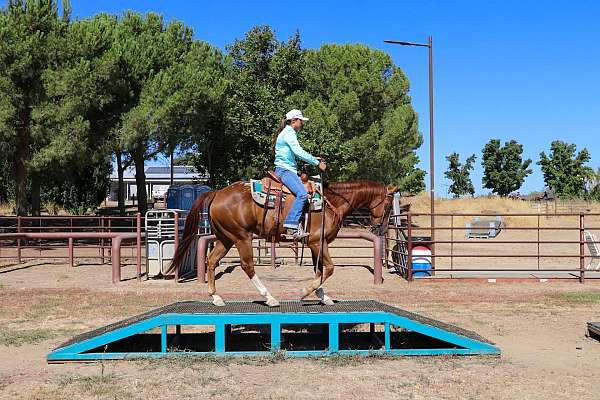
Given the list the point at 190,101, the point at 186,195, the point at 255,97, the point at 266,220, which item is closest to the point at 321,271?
the point at 266,220

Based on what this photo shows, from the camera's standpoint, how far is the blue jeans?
7.64m

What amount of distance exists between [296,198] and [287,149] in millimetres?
630

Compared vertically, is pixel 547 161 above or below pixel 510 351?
above

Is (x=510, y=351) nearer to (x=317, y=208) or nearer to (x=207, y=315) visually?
(x=317, y=208)

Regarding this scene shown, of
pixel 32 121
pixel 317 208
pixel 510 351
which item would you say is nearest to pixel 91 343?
pixel 317 208

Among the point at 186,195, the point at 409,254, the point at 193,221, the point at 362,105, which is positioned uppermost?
the point at 362,105

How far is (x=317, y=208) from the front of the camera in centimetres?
780

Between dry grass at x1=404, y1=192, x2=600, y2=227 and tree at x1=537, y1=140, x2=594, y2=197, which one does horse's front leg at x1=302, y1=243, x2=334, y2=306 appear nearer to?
dry grass at x1=404, y1=192, x2=600, y2=227

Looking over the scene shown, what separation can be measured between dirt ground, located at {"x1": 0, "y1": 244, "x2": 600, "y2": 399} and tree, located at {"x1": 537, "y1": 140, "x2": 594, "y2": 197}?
Answer: 209 ft

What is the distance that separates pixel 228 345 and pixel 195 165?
1155 inches

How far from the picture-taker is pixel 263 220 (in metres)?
7.82

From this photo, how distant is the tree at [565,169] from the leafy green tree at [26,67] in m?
59.7

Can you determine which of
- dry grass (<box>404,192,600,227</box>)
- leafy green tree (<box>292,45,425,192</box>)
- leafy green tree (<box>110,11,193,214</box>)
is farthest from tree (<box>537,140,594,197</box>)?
leafy green tree (<box>110,11,193,214</box>)

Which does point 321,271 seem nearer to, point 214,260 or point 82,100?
point 214,260
